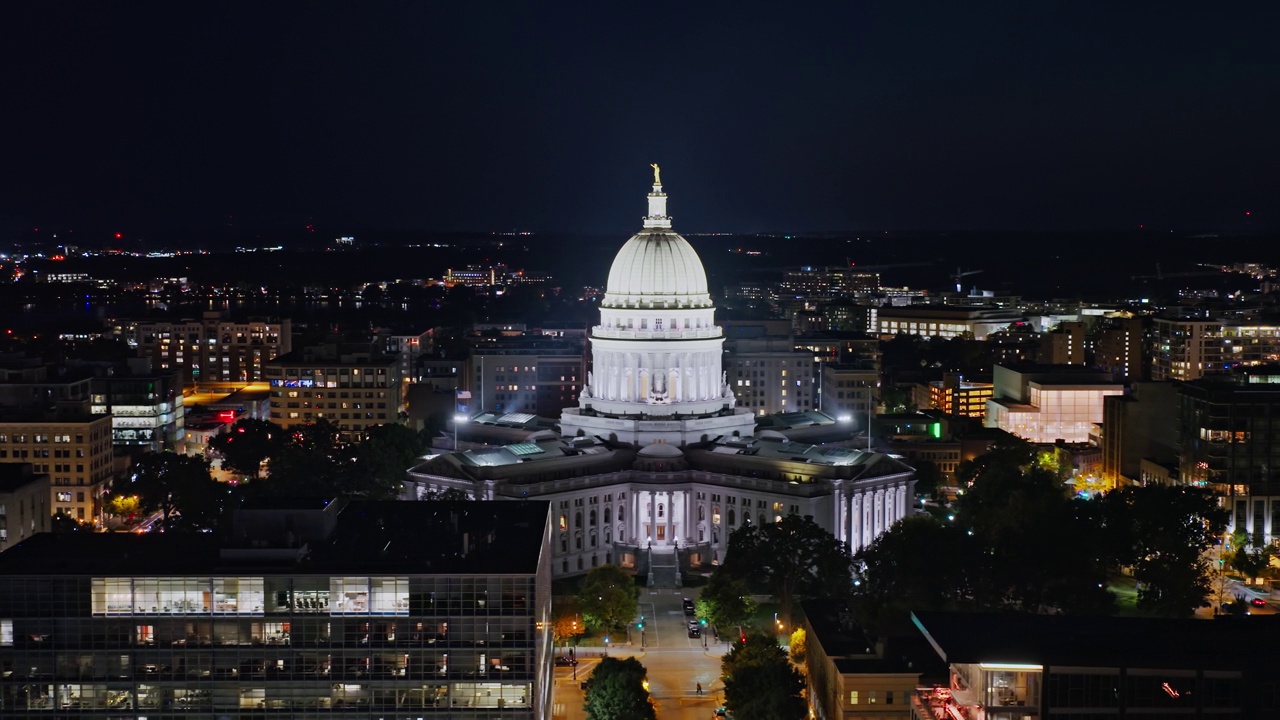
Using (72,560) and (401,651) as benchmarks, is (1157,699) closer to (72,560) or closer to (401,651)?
(401,651)

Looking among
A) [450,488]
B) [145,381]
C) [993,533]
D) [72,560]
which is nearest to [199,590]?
[72,560]

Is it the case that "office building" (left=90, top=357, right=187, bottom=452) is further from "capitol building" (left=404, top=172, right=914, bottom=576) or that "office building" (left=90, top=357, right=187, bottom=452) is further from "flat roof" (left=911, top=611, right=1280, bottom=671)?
"flat roof" (left=911, top=611, right=1280, bottom=671)

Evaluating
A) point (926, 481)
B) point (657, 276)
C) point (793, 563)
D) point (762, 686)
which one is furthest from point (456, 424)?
point (762, 686)

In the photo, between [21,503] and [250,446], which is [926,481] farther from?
[21,503]

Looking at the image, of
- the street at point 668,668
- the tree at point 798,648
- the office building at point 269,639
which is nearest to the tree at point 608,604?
the street at point 668,668

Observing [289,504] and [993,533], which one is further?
[993,533]
